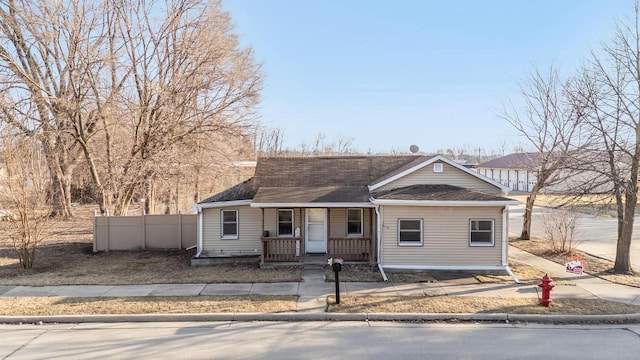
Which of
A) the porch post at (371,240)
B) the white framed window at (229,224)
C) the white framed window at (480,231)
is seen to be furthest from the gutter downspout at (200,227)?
the white framed window at (480,231)

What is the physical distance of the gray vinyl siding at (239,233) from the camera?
16391 millimetres

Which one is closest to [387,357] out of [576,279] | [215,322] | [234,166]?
[215,322]

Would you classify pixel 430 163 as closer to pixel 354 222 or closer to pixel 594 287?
pixel 354 222

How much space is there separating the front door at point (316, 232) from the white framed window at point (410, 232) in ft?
11.0

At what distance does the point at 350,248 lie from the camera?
50.6ft

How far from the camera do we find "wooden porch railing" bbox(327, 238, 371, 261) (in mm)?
15336

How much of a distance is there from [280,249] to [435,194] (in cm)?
602

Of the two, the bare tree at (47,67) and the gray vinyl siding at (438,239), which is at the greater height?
the bare tree at (47,67)

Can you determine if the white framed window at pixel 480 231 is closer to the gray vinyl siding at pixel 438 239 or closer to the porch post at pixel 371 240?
the gray vinyl siding at pixel 438 239

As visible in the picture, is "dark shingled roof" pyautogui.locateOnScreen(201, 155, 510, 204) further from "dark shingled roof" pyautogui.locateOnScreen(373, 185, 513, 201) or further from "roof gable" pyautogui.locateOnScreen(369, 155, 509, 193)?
"roof gable" pyautogui.locateOnScreen(369, 155, 509, 193)

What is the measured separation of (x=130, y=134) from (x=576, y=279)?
21.8m

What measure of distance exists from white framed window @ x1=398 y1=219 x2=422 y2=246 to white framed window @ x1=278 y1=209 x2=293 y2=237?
4.49 m

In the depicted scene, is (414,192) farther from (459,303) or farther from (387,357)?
(387,357)

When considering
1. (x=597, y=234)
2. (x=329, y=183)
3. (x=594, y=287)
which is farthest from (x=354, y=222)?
(x=597, y=234)
